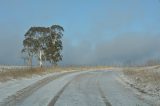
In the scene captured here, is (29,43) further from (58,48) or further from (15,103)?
(15,103)

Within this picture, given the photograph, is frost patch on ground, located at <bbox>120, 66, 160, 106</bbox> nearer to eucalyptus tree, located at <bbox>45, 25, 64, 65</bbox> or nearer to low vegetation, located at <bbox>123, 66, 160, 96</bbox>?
low vegetation, located at <bbox>123, 66, 160, 96</bbox>

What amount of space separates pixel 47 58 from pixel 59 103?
224ft

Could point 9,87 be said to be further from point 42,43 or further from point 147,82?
point 42,43

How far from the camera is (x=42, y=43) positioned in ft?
273

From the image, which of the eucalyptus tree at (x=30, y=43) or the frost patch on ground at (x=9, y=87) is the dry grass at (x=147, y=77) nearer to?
the frost patch on ground at (x=9, y=87)

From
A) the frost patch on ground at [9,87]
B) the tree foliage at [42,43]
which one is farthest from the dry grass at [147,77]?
the tree foliage at [42,43]

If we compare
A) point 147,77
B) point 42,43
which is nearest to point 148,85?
point 147,77

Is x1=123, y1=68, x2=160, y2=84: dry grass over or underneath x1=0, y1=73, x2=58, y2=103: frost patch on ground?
over

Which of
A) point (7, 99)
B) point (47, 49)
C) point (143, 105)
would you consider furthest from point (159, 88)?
point (47, 49)

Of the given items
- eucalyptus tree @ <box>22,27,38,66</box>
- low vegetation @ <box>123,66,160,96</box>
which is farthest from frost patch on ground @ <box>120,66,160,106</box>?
eucalyptus tree @ <box>22,27,38,66</box>

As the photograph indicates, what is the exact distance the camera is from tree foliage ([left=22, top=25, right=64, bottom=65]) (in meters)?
82.4

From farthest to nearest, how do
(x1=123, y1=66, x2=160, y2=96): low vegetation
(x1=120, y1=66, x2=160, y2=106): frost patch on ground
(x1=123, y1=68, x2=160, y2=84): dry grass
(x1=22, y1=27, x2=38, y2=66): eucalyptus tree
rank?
(x1=22, y1=27, x2=38, y2=66): eucalyptus tree < (x1=123, y1=68, x2=160, y2=84): dry grass < (x1=123, y1=66, x2=160, y2=96): low vegetation < (x1=120, y1=66, x2=160, y2=106): frost patch on ground

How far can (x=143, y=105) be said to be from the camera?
15086mm

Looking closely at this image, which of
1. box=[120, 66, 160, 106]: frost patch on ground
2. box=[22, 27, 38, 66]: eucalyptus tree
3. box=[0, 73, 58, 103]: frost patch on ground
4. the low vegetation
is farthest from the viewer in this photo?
box=[22, 27, 38, 66]: eucalyptus tree
